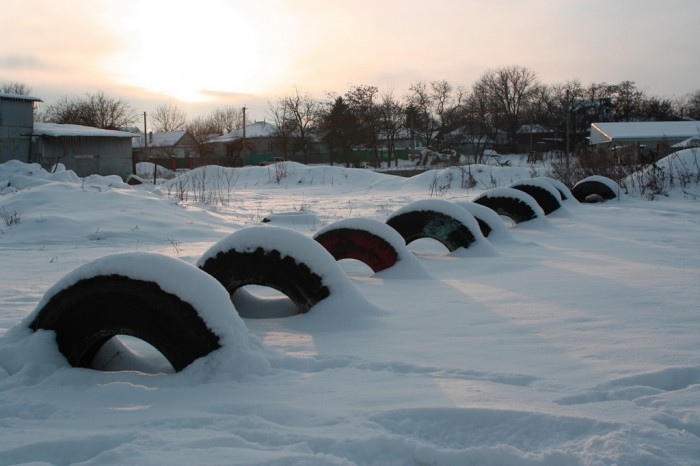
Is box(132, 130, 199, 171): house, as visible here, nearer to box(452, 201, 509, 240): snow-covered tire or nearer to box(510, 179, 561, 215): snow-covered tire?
box(510, 179, 561, 215): snow-covered tire

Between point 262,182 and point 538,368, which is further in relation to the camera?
point 262,182

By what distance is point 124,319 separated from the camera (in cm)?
306

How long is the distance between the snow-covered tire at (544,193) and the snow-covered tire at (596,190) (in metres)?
2.87

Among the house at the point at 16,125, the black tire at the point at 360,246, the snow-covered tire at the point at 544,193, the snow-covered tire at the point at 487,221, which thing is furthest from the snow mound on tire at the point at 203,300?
the house at the point at 16,125

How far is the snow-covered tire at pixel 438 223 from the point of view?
6840 mm

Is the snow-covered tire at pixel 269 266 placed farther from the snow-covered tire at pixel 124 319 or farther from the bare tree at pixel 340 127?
the bare tree at pixel 340 127

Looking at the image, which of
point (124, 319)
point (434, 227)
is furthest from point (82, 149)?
point (124, 319)

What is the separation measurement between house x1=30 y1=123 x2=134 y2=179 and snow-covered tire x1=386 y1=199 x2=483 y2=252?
34111 millimetres

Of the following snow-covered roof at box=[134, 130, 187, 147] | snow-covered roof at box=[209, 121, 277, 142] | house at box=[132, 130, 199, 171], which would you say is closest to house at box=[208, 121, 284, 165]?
snow-covered roof at box=[209, 121, 277, 142]

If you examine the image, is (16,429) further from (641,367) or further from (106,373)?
(641,367)

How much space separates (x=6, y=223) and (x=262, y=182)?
1876 centimetres

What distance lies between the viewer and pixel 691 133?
194 ft

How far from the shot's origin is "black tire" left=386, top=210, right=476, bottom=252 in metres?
6.84

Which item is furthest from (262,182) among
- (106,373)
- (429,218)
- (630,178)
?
(106,373)
